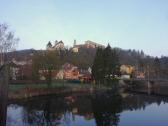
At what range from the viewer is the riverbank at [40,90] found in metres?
60.4

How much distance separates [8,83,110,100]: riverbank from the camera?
60.4 metres

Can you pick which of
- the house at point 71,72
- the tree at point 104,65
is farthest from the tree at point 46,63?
the house at point 71,72

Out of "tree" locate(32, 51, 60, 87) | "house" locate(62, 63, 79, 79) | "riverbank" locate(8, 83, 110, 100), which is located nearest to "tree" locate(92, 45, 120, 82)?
"riverbank" locate(8, 83, 110, 100)

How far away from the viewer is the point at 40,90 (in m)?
69.8

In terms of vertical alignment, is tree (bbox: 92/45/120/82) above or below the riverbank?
above

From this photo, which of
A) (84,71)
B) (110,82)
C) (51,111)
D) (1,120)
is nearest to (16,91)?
(51,111)

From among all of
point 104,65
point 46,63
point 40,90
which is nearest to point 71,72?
point 104,65

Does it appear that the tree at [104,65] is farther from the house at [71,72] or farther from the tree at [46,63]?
the house at [71,72]

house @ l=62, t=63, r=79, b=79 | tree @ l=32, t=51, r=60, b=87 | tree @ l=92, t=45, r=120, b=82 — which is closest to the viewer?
tree @ l=32, t=51, r=60, b=87

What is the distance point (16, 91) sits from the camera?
60.7 meters

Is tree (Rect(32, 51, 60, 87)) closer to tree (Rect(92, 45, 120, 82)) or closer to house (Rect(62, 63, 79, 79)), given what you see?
tree (Rect(92, 45, 120, 82))

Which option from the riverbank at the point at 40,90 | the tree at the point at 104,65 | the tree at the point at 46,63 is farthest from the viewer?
the tree at the point at 104,65

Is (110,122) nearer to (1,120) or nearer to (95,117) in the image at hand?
(95,117)

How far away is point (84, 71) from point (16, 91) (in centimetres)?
8123
